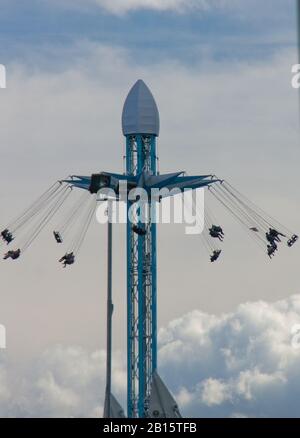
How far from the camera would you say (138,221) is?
168250 mm

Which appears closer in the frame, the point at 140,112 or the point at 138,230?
the point at 138,230

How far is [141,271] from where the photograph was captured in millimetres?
168500

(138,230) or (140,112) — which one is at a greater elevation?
(140,112)

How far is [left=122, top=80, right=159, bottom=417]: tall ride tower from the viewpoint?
168 metres

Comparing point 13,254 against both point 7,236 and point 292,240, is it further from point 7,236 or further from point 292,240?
point 292,240

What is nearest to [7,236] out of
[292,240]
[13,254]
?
Answer: [13,254]

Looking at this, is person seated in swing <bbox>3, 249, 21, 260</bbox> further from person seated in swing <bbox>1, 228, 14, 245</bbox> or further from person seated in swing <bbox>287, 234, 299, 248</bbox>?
person seated in swing <bbox>287, 234, 299, 248</bbox>

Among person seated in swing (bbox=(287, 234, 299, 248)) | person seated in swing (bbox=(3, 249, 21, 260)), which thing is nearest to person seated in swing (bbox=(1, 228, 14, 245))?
person seated in swing (bbox=(3, 249, 21, 260))

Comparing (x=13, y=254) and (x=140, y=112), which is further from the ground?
(x=140, y=112)

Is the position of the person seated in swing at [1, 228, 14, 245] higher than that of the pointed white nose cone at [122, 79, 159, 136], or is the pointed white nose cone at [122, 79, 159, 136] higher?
the pointed white nose cone at [122, 79, 159, 136]

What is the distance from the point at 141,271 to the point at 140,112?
50.1 feet

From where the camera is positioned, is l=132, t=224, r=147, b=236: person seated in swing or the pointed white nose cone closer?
l=132, t=224, r=147, b=236: person seated in swing
